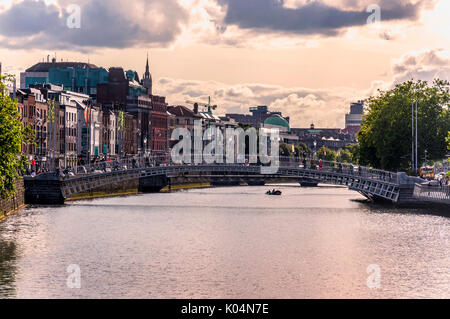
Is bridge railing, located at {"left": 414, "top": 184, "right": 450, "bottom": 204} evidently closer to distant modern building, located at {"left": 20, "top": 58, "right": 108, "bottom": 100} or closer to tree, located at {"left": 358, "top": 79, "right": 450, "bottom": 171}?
tree, located at {"left": 358, "top": 79, "right": 450, "bottom": 171}

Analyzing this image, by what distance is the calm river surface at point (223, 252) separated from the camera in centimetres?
3919

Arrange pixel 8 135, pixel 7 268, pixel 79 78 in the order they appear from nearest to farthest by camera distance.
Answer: pixel 7 268
pixel 8 135
pixel 79 78

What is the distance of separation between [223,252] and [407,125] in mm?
48635

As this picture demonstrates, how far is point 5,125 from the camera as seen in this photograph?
49594 mm

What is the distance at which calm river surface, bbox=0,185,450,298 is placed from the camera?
1543 inches

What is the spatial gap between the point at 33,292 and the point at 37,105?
74942 mm

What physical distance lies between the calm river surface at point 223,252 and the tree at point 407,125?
1611 cm

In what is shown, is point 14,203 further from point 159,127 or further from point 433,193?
point 159,127

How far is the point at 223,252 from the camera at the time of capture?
167ft

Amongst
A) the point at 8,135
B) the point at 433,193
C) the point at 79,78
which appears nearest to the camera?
the point at 8,135

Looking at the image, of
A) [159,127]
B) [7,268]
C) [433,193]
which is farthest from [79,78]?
[7,268]

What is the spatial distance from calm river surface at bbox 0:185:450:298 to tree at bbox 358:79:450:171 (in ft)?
52.9
